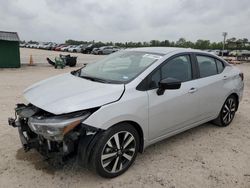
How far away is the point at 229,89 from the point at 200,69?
0.93 meters

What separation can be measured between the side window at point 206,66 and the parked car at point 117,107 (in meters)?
0.02

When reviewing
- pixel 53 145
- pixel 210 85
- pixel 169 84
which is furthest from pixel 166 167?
pixel 210 85

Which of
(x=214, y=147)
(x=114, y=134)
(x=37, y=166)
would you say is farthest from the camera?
(x=214, y=147)

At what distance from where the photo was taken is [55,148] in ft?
9.21

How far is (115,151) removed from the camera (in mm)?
2975

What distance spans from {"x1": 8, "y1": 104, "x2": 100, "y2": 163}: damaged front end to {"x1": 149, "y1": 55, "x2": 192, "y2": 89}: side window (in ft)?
3.31

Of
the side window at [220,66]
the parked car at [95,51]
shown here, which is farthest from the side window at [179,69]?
the parked car at [95,51]

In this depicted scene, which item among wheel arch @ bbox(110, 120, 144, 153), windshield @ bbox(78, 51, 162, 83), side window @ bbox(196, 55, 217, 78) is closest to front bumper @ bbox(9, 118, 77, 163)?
wheel arch @ bbox(110, 120, 144, 153)

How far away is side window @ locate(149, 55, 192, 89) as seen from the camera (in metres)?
3.34

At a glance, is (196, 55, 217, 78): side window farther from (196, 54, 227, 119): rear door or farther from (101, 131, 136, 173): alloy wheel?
(101, 131, 136, 173): alloy wheel

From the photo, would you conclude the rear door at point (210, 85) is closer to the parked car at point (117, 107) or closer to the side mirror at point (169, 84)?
the parked car at point (117, 107)

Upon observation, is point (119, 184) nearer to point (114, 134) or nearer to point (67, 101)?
point (114, 134)

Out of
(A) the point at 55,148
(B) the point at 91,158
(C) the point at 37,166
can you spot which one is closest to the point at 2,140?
(C) the point at 37,166

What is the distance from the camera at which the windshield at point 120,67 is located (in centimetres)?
338
